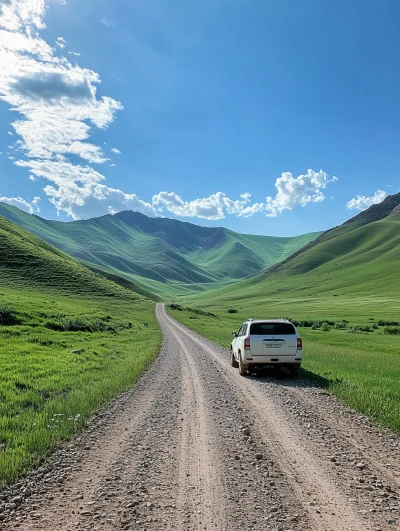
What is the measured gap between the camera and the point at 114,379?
16875 millimetres

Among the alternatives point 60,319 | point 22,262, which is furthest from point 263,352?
point 22,262

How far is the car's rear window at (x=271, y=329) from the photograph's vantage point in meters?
19.0

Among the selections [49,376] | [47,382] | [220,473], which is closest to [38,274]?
[49,376]

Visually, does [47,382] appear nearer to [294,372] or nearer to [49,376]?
[49,376]

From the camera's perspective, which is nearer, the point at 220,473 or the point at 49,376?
the point at 220,473

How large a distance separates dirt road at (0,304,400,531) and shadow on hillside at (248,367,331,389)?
3.65m

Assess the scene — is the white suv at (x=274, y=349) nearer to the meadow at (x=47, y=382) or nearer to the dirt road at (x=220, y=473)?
the dirt road at (x=220, y=473)

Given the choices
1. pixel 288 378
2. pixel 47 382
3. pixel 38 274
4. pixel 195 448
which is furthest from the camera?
pixel 38 274

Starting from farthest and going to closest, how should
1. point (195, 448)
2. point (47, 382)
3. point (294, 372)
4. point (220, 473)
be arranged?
point (294, 372) < point (47, 382) < point (195, 448) < point (220, 473)

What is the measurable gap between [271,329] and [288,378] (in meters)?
2.42

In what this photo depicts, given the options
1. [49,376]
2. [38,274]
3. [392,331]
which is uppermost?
[38,274]

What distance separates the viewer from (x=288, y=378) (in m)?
18.4

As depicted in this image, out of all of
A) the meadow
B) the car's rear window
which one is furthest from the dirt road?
the car's rear window

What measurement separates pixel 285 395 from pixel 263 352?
415cm
